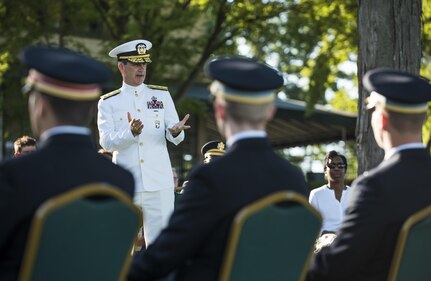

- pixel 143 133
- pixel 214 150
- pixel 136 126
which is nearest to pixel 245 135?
pixel 136 126

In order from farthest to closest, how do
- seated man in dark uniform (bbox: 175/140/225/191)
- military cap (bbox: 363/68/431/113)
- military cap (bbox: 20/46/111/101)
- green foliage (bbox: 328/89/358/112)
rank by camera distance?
1. green foliage (bbox: 328/89/358/112)
2. seated man in dark uniform (bbox: 175/140/225/191)
3. military cap (bbox: 363/68/431/113)
4. military cap (bbox: 20/46/111/101)

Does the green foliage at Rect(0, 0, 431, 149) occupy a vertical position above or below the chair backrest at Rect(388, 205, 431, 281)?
below

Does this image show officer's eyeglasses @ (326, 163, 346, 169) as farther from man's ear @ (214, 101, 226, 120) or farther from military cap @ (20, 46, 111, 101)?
military cap @ (20, 46, 111, 101)

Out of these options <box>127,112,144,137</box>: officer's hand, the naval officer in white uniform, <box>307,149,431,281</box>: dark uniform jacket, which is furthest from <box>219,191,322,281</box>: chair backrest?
the naval officer in white uniform

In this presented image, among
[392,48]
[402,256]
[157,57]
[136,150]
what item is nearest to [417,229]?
[402,256]

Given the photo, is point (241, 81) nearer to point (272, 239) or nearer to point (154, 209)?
point (272, 239)

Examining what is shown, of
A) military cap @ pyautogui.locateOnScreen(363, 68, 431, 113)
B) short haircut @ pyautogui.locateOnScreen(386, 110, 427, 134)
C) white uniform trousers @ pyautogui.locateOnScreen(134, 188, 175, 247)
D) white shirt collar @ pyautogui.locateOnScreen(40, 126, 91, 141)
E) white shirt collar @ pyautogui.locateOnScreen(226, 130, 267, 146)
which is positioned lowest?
white uniform trousers @ pyautogui.locateOnScreen(134, 188, 175, 247)

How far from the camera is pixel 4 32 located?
17.4m

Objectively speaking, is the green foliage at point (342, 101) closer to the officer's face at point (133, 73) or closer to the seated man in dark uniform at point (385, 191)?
the officer's face at point (133, 73)

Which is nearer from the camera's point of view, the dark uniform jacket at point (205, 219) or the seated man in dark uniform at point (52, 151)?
the seated man in dark uniform at point (52, 151)

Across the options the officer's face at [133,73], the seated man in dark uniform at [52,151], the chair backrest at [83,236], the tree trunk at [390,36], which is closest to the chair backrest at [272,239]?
the chair backrest at [83,236]

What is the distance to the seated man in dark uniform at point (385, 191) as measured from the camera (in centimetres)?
440

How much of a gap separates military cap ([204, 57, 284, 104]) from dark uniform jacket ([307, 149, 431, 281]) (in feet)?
2.23

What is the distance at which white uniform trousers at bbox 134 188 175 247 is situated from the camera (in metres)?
7.62
